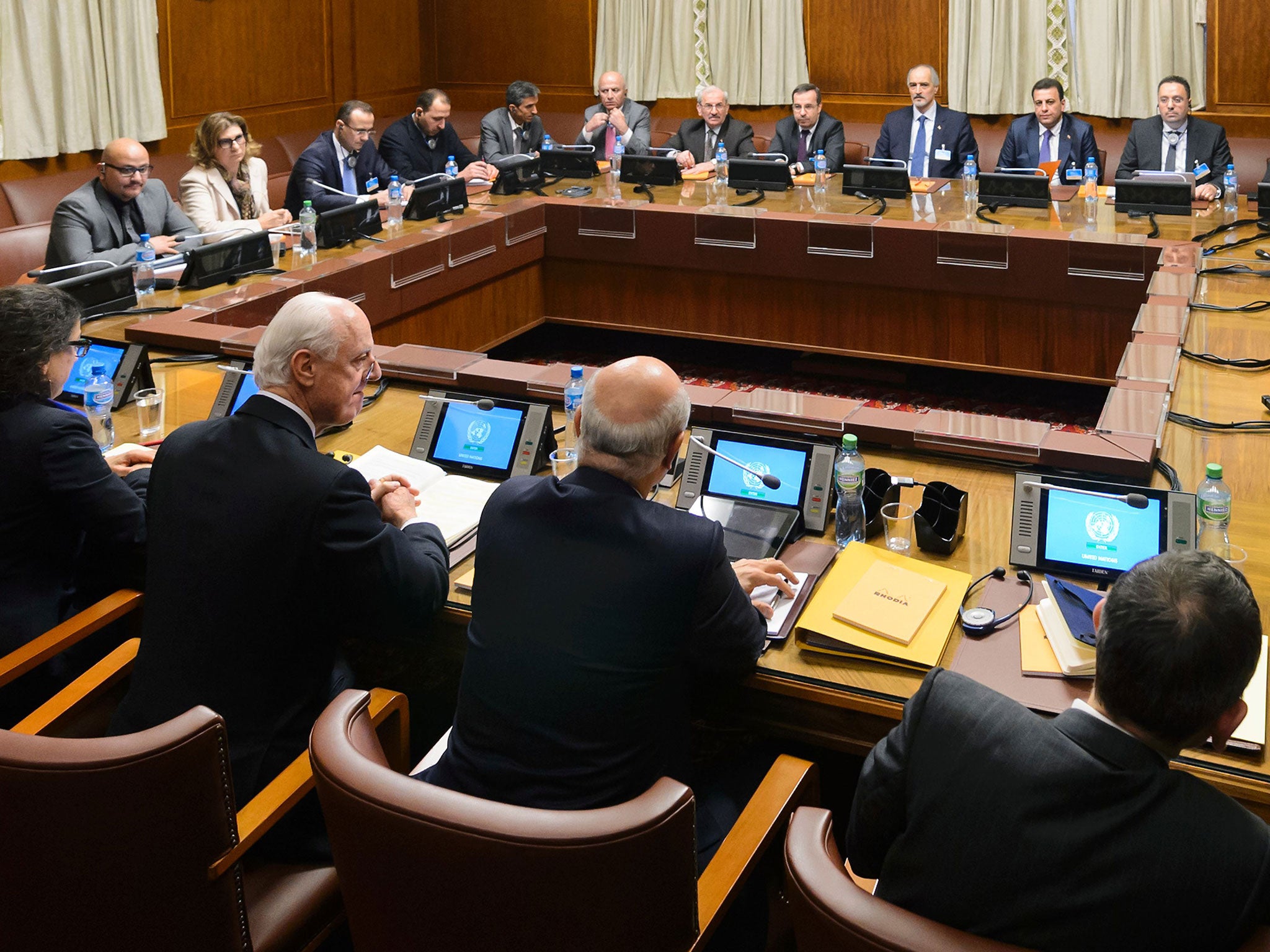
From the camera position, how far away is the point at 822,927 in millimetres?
1175

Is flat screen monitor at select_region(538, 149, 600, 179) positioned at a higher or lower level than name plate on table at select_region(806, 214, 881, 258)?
higher

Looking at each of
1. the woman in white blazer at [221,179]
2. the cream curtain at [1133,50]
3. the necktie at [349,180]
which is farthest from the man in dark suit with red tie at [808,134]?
the woman in white blazer at [221,179]

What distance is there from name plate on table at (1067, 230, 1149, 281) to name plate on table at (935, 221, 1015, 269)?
24cm

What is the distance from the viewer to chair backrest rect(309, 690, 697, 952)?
1.26 m

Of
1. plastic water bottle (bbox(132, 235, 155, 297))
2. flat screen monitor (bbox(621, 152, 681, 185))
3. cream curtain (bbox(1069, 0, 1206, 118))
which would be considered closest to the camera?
plastic water bottle (bbox(132, 235, 155, 297))

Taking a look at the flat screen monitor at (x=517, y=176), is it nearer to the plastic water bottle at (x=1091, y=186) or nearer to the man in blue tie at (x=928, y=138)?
the man in blue tie at (x=928, y=138)

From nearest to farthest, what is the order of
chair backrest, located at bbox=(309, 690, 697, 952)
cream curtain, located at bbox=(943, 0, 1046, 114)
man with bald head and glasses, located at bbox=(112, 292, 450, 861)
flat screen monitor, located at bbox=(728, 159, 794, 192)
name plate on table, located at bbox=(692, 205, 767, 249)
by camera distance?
chair backrest, located at bbox=(309, 690, 697, 952) < man with bald head and glasses, located at bbox=(112, 292, 450, 861) < name plate on table, located at bbox=(692, 205, 767, 249) < flat screen monitor, located at bbox=(728, 159, 794, 192) < cream curtain, located at bbox=(943, 0, 1046, 114)

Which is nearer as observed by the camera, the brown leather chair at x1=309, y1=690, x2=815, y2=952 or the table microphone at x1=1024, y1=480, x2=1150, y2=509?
the brown leather chair at x1=309, y1=690, x2=815, y2=952

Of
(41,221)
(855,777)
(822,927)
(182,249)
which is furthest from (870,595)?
(41,221)

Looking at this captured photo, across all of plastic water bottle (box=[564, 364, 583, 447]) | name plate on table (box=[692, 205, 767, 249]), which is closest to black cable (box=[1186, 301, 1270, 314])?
name plate on table (box=[692, 205, 767, 249])

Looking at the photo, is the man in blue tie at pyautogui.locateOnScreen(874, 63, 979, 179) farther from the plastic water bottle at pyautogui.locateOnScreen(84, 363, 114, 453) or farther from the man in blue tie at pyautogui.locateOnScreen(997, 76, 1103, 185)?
the plastic water bottle at pyautogui.locateOnScreen(84, 363, 114, 453)

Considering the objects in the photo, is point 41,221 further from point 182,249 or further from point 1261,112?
point 1261,112

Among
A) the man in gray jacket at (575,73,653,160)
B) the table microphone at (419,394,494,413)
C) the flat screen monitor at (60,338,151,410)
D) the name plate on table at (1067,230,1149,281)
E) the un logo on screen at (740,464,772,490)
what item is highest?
the man in gray jacket at (575,73,653,160)

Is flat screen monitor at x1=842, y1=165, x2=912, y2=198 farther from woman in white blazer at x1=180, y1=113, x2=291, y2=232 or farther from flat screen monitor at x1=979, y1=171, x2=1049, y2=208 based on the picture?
woman in white blazer at x1=180, y1=113, x2=291, y2=232
